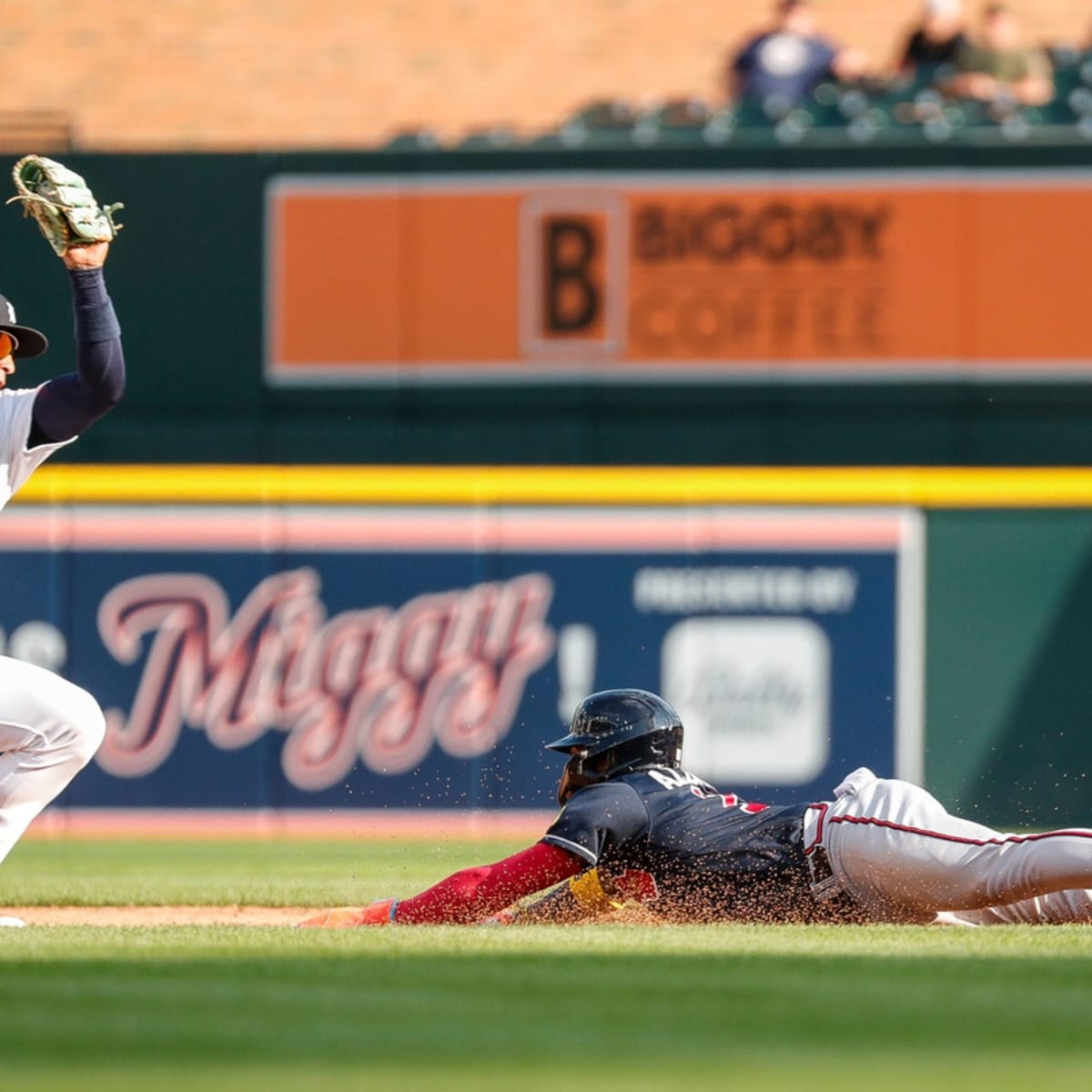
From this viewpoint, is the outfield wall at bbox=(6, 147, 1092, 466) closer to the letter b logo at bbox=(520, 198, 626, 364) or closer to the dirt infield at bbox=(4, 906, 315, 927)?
the letter b logo at bbox=(520, 198, 626, 364)

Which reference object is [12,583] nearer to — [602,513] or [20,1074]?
[602,513]

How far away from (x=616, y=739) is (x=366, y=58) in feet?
29.6

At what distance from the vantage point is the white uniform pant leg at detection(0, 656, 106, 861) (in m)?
5.64

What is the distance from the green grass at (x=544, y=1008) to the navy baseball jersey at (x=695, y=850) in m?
0.17

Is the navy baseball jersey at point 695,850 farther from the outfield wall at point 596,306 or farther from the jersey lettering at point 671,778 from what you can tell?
the outfield wall at point 596,306

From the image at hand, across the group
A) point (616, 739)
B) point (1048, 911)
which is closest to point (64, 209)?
point (616, 739)

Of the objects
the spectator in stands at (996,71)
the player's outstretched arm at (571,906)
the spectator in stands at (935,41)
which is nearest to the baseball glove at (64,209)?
the player's outstretched arm at (571,906)

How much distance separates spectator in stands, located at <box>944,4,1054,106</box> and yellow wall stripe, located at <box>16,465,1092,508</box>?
2.04m

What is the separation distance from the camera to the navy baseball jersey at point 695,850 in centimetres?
564

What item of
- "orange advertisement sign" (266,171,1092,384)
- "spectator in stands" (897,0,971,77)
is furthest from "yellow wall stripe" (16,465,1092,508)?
"spectator in stands" (897,0,971,77)

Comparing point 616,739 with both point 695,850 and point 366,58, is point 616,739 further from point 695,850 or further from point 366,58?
point 366,58

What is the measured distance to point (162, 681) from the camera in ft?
36.3

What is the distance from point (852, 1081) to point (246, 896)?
4433 millimetres

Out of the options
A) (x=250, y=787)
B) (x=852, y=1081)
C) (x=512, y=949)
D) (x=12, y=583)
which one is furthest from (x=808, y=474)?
(x=852, y=1081)
